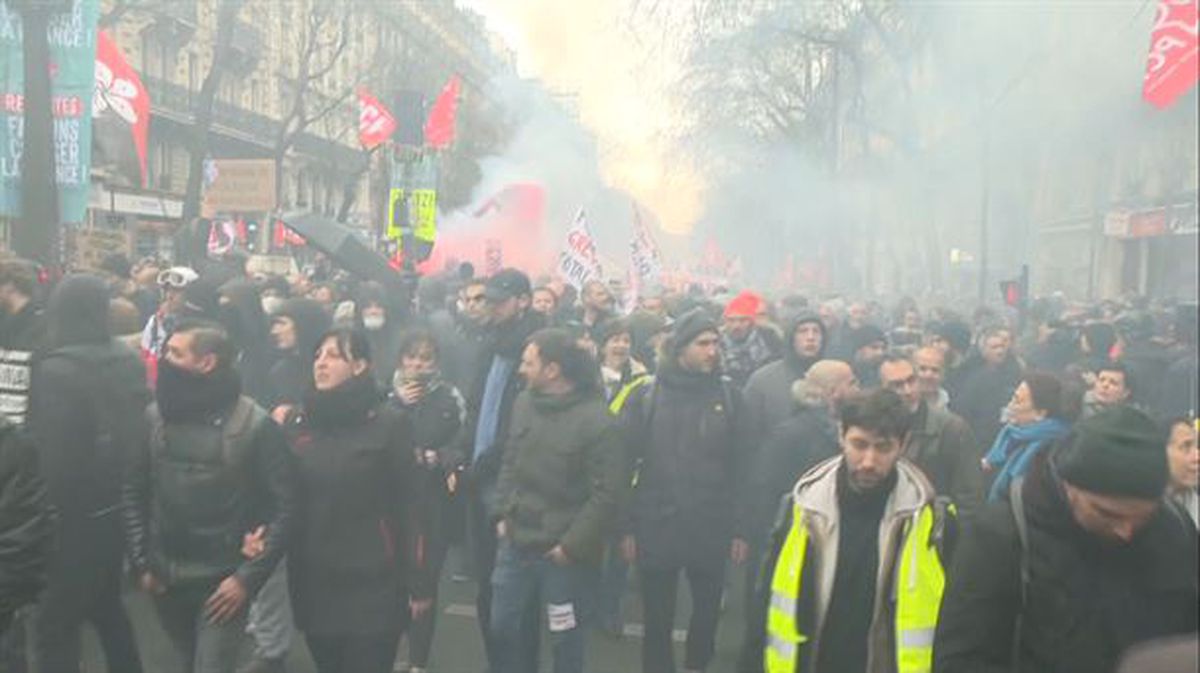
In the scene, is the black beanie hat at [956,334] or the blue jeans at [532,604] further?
the black beanie hat at [956,334]

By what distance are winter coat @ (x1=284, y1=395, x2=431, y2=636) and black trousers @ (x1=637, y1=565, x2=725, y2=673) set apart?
1277 mm

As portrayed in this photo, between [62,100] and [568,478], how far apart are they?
19.8ft

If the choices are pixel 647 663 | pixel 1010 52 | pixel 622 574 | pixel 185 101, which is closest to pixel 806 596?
pixel 647 663

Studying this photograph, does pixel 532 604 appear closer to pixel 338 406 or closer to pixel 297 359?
pixel 338 406

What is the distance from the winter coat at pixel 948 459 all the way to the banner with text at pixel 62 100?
6.44 m

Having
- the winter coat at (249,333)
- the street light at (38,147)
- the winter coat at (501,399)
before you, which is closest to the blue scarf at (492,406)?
the winter coat at (501,399)

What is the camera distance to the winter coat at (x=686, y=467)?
4523mm

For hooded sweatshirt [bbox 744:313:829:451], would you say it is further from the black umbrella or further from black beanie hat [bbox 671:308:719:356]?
the black umbrella

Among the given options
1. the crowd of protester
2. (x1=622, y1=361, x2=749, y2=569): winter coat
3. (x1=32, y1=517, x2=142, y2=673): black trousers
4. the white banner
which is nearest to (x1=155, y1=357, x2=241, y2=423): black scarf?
the crowd of protester

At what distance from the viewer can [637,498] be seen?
464cm

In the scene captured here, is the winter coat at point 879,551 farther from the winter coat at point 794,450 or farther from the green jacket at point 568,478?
the winter coat at point 794,450

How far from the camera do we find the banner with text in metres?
7.88

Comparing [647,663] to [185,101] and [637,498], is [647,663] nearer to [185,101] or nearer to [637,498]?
[637,498]

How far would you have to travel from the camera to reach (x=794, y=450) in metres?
4.27
